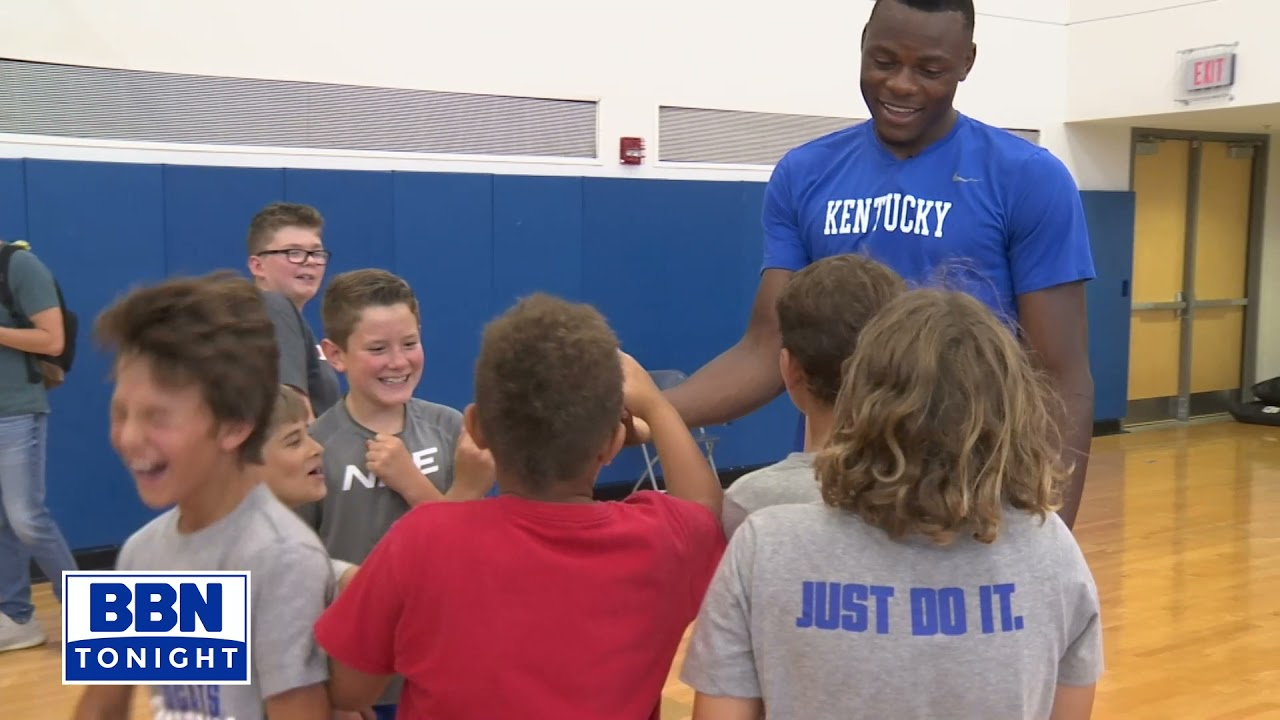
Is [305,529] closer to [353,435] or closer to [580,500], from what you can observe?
[580,500]

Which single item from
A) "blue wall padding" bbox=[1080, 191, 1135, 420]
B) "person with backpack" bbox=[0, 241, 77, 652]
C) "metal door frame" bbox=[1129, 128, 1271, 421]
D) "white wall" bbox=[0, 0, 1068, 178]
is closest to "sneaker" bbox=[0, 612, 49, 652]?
"person with backpack" bbox=[0, 241, 77, 652]

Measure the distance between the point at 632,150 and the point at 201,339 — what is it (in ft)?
18.8

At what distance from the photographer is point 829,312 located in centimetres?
150

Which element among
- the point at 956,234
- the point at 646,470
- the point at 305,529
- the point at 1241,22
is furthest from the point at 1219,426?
the point at 305,529

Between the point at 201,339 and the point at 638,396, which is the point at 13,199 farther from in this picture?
the point at 638,396

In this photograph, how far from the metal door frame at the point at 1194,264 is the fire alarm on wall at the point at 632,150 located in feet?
16.0

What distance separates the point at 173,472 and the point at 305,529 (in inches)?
7.1

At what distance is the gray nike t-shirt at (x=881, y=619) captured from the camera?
131 cm

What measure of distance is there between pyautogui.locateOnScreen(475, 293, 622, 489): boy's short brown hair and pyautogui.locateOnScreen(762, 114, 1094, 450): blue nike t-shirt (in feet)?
1.76

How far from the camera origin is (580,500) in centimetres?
146

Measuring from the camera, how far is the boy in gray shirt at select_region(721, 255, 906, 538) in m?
1.50

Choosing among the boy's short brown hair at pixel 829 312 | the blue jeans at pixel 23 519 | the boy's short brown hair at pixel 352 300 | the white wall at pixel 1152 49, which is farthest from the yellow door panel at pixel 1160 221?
the boy's short brown hair at pixel 829 312

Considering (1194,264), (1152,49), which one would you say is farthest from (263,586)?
(1194,264)

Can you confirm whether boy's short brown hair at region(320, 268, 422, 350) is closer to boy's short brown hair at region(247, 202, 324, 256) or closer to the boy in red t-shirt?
the boy in red t-shirt
